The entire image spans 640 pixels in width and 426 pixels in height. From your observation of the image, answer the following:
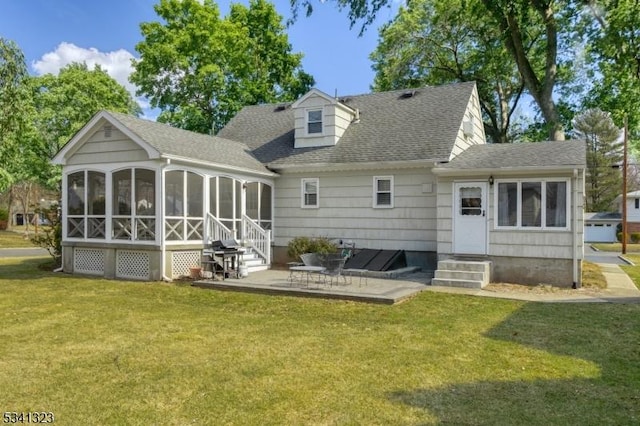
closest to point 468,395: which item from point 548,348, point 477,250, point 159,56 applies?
point 548,348

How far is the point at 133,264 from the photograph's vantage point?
42.2 feet

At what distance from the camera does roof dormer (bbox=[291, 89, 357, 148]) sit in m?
16.3

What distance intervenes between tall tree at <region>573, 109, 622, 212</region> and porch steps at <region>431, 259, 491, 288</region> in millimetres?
49820

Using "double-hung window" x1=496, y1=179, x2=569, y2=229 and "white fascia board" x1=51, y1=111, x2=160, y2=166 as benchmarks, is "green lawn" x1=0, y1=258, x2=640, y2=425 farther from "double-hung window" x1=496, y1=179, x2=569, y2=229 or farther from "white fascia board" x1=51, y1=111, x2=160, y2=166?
"white fascia board" x1=51, y1=111, x2=160, y2=166

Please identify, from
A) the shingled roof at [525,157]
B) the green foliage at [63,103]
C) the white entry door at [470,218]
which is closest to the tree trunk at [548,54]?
the shingled roof at [525,157]

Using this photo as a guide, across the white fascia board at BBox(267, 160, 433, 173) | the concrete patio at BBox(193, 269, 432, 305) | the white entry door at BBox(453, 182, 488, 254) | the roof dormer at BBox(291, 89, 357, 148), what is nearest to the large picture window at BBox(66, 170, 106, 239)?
the concrete patio at BBox(193, 269, 432, 305)

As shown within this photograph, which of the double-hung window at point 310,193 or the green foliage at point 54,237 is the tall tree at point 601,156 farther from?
the green foliage at point 54,237

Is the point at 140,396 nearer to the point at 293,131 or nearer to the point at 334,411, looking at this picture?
the point at 334,411

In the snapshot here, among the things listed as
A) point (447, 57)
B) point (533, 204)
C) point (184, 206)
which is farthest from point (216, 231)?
point (447, 57)

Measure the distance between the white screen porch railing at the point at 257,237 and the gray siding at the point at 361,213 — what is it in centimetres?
146

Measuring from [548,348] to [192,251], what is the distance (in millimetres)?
9643

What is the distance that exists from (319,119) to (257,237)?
5000 millimetres

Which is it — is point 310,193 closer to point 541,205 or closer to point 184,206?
point 184,206

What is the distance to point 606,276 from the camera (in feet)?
46.6
